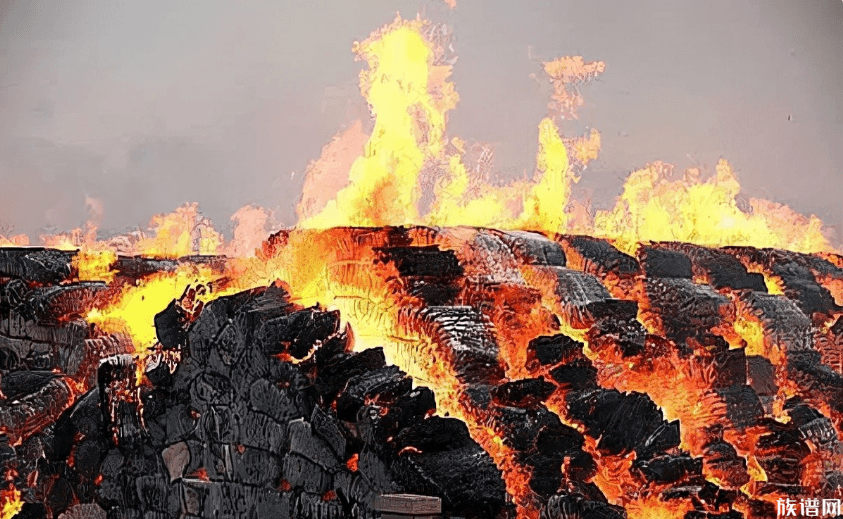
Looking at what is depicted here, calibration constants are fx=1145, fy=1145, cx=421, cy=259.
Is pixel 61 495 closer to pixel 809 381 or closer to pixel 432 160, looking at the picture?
pixel 432 160

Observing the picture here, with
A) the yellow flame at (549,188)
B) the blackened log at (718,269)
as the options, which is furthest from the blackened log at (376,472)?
the blackened log at (718,269)

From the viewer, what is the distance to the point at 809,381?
34.8 feet

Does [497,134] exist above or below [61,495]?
above

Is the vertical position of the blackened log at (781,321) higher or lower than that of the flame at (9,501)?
higher

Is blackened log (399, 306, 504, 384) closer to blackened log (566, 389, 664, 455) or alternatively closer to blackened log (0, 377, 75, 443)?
blackened log (566, 389, 664, 455)

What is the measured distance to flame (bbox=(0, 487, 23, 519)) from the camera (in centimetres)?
1064

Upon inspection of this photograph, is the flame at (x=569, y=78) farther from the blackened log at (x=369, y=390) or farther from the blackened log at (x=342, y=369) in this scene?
the blackened log at (x=369, y=390)

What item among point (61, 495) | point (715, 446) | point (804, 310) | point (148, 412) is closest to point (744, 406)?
point (715, 446)

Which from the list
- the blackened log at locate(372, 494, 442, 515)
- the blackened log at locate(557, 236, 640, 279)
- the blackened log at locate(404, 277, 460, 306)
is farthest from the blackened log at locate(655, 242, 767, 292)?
the blackened log at locate(372, 494, 442, 515)

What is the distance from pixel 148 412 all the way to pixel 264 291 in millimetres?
1374
